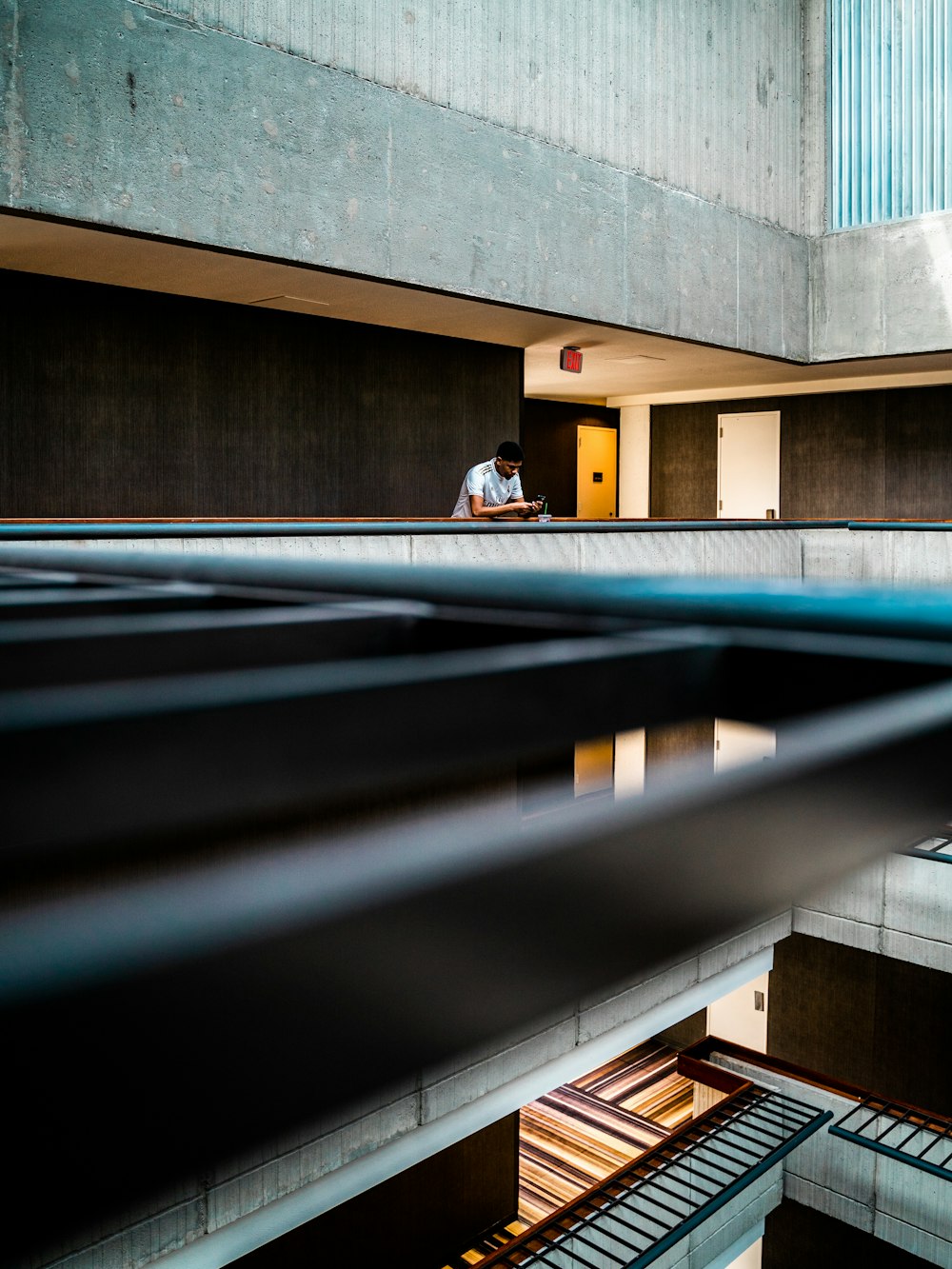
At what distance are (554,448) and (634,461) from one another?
6.00 ft

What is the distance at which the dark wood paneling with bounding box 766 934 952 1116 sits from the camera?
39.3ft

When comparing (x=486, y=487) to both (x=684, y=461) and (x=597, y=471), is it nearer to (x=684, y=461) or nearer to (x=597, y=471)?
(x=597, y=471)

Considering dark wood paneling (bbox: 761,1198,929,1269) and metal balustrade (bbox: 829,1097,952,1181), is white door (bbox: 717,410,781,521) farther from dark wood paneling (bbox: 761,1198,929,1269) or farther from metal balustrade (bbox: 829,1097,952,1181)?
dark wood paneling (bbox: 761,1198,929,1269)

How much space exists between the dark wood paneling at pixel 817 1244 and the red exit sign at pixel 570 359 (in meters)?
8.95

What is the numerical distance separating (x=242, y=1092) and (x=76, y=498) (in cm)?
892

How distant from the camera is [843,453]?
15.6m

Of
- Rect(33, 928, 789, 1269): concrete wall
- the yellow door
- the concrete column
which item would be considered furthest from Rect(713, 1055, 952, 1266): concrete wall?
the concrete column

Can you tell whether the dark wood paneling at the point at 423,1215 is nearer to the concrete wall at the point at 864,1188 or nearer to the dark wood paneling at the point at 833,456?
the concrete wall at the point at 864,1188

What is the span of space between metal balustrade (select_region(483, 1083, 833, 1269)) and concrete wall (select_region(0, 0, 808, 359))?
296 inches

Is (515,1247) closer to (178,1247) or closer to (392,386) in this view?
(178,1247)

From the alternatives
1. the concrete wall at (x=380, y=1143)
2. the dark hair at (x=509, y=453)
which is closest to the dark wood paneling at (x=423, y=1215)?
the concrete wall at (x=380, y=1143)

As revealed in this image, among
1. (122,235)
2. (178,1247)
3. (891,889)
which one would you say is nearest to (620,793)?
(178,1247)

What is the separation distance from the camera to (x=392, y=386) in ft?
37.1

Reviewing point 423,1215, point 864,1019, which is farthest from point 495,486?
point 864,1019
